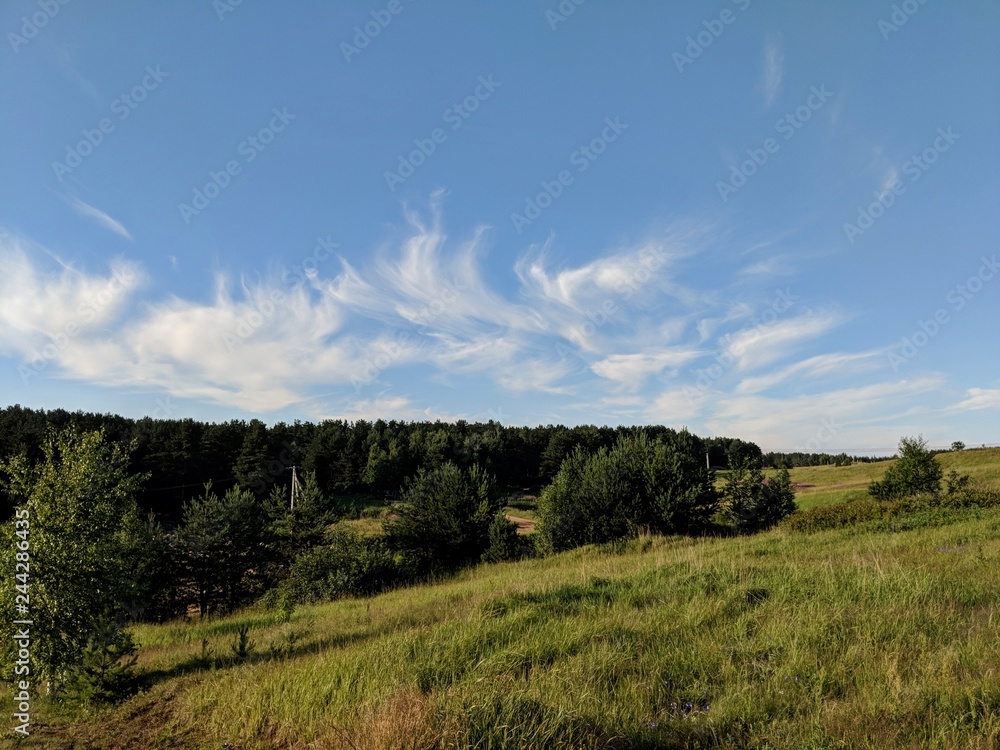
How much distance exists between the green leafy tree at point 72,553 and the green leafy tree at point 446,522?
Answer: 59.4 feet

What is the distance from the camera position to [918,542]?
1095 cm

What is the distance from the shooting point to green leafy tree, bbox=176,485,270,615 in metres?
24.0

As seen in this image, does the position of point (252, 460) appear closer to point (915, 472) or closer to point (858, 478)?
point (915, 472)

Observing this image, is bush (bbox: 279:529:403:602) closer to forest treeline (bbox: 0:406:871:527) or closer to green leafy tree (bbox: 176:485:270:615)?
green leafy tree (bbox: 176:485:270:615)

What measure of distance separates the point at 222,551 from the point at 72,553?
752 inches

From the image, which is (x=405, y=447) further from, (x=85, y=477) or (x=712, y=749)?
(x=712, y=749)

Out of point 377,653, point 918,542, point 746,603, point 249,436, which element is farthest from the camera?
point 249,436

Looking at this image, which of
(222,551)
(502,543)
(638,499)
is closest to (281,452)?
(222,551)

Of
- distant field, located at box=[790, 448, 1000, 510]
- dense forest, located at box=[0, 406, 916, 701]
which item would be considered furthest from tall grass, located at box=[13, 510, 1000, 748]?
distant field, located at box=[790, 448, 1000, 510]

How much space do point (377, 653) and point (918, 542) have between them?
Result: 12.2m

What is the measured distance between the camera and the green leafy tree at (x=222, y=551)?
2405 cm

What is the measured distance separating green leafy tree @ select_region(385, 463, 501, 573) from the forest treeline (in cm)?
1734

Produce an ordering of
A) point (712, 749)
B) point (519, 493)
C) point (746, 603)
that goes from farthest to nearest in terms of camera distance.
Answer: point (519, 493) < point (746, 603) < point (712, 749)

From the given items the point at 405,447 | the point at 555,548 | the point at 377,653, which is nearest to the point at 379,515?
the point at 405,447
